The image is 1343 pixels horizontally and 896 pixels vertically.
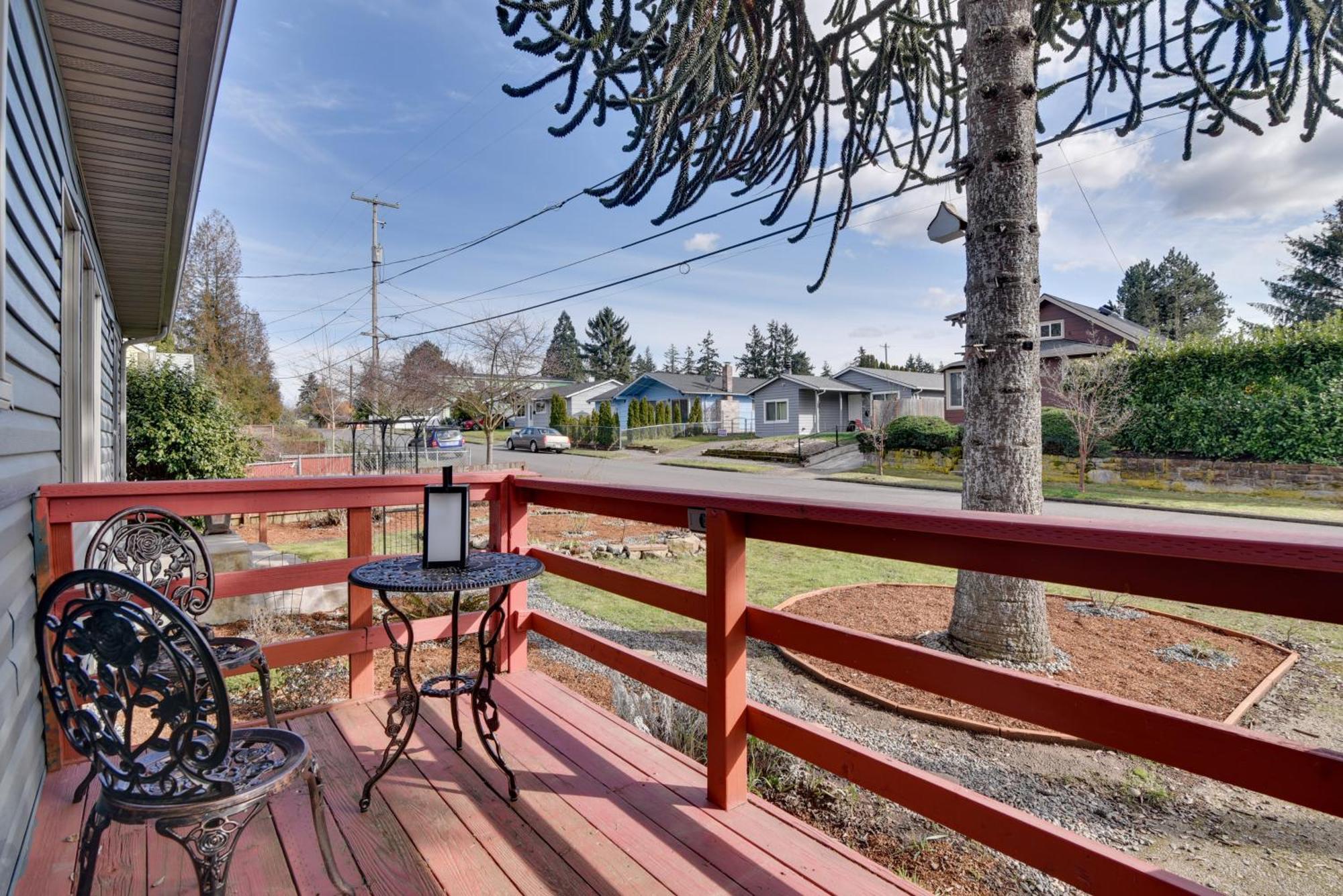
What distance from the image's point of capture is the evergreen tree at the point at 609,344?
2078 inches

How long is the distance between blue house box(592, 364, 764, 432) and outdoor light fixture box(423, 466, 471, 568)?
28.4 metres

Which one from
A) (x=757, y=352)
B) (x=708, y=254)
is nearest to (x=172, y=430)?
(x=708, y=254)

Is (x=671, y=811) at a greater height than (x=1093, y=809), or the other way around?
(x=671, y=811)

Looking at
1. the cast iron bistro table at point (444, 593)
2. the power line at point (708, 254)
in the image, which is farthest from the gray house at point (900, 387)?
the cast iron bistro table at point (444, 593)

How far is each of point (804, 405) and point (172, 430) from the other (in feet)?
74.9

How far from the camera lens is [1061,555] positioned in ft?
3.92

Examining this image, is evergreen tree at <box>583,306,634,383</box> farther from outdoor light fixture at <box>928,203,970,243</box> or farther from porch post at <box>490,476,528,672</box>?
porch post at <box>490,476,528,672</box>

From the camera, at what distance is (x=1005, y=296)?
154 inches

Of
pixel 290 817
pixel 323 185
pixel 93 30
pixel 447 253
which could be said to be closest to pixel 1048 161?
pixel 93 30

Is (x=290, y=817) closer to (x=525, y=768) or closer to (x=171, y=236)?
(x=525, y=768)

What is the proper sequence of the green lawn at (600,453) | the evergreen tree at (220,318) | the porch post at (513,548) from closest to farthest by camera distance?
the porch post at (513,548) < the evergreen tree at (220,318) < the green lawn at (600,453)

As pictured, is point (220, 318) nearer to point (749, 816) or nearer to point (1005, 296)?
point (1005, 296)

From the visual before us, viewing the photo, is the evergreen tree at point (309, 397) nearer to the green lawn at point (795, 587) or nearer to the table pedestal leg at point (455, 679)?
the green lawn at point (795, 587)

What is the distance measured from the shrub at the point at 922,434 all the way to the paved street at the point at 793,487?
7.73 feet
